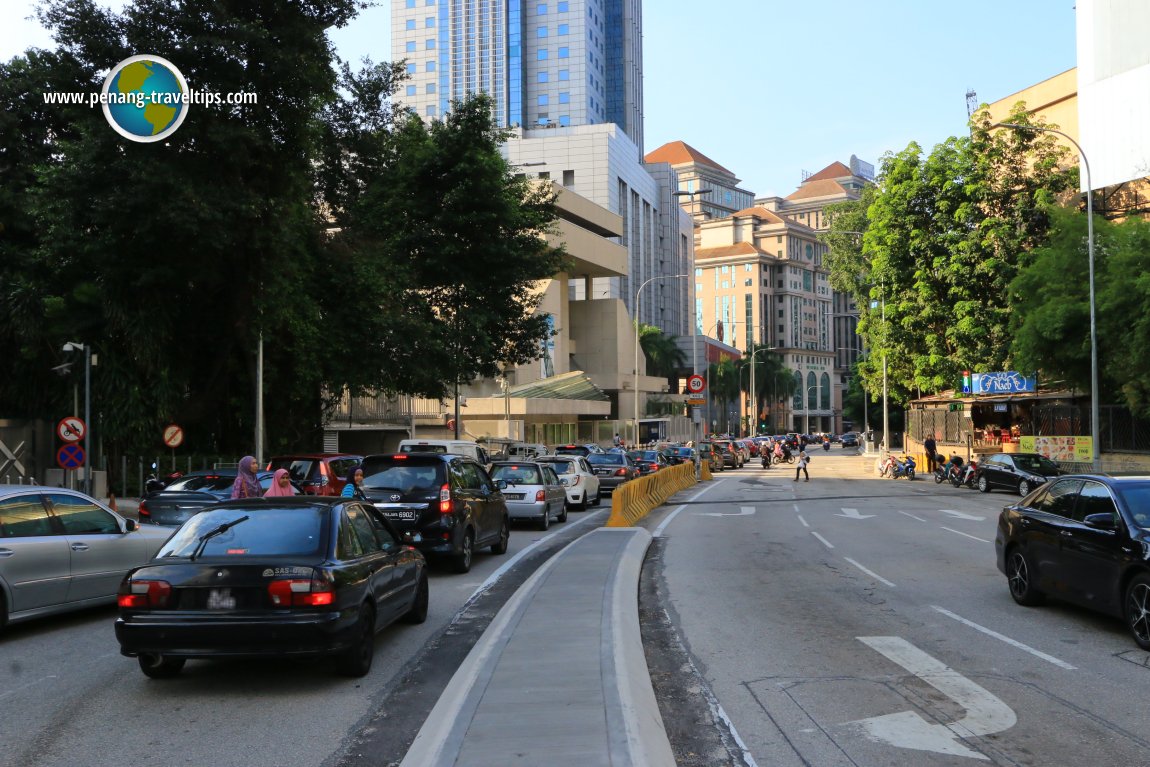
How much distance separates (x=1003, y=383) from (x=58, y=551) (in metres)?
42.4

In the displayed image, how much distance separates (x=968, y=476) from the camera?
127ft

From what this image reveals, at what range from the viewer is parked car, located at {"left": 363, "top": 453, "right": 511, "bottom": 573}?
1410 cm

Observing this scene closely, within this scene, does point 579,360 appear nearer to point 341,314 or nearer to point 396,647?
point 341,314

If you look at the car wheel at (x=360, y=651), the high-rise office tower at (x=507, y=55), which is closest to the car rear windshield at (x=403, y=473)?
the car wheel at (x=360, y=651)

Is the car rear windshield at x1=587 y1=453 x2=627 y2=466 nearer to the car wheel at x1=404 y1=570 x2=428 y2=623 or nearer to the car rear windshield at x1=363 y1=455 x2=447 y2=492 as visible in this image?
the car rear windshield at x1=363 y1=455 x2=447 y2=492

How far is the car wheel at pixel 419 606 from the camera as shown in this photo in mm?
10234

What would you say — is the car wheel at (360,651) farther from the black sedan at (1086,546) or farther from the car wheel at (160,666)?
the black sedan at (1086,546)

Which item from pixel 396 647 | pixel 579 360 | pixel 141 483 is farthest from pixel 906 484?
pixel 579 360

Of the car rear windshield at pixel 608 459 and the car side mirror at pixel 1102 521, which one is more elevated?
the car side mirror at pixel 1102 521

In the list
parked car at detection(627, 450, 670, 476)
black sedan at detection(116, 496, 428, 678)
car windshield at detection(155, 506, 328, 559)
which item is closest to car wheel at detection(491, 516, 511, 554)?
black sedan at detection(116, 496, 428, 678)

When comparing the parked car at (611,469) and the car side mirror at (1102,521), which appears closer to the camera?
the car side mirror at (1102,521)

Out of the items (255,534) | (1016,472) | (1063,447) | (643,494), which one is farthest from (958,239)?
(255,534)

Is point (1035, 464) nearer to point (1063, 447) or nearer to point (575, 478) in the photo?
point (1063, 447)

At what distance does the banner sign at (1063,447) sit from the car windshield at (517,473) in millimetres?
25941
